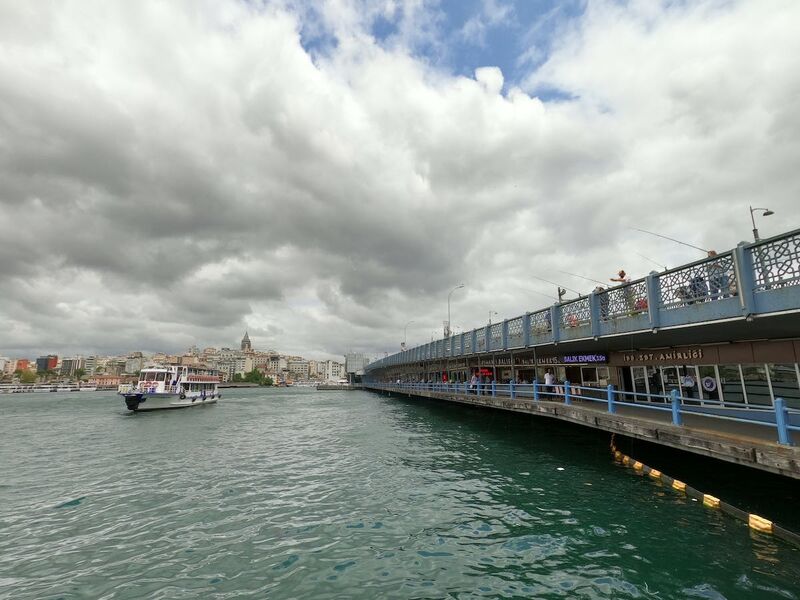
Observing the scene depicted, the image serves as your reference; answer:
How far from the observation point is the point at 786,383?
14.3m

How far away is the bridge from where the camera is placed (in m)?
9.84

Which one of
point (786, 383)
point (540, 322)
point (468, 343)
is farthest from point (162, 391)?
point (786, 383)

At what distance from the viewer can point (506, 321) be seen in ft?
85.1

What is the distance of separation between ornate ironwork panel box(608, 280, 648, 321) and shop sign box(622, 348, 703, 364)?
4.38m

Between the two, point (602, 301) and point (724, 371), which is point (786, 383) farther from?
point (602, 301)

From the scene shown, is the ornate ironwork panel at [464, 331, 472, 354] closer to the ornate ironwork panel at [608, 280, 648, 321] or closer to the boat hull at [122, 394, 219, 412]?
the ornate ironwork panel at [608, 280, 648, 321]

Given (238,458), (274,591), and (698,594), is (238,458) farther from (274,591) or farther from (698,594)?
(698,594)

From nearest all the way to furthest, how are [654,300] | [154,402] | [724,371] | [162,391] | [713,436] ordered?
[713,436], [654,300], [724,371], [154,402], [162,391]

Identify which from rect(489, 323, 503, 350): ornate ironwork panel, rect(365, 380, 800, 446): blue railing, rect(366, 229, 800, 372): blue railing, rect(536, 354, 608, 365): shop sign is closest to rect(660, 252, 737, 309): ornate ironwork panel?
rect(366, 229, 800, 372): blue railing

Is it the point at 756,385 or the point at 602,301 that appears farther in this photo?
the point at 602,301

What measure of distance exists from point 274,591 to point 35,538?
7.22 metres

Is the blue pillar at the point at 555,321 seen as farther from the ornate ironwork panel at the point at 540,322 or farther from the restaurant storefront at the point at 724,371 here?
the restaurant storefront at the point at 724,371

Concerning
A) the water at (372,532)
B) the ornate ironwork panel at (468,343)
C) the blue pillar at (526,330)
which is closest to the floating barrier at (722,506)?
the water at (372,532)

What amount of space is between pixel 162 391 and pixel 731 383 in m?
55.6
